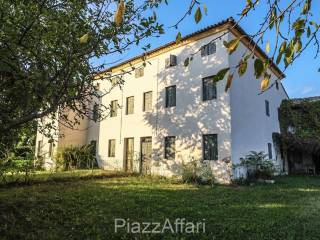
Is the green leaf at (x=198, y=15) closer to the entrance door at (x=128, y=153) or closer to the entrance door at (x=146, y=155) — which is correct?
the entrance door at (x=146, y=155)

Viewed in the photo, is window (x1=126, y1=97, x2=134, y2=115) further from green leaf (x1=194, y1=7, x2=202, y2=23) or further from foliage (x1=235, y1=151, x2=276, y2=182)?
green leaf (x1=194, y1=7, x2=202, y2=23)

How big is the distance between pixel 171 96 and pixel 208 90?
8.82ft

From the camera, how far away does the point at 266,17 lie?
6.39 ft

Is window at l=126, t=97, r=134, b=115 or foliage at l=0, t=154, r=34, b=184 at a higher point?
window at l=126, t=97, r=134, b=115

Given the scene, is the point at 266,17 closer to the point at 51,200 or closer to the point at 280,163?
the point at 51,200

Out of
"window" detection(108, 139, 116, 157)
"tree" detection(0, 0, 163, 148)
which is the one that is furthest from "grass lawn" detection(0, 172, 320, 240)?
"window" detection(108, 139, 116, 157)

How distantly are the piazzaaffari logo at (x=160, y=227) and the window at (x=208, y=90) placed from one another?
9486mm

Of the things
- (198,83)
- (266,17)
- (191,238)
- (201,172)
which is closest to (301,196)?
(201,172)

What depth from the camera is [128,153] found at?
62.7ft

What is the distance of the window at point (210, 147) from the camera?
1448cm

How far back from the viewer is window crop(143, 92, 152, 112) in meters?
18.3

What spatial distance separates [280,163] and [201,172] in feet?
32.1

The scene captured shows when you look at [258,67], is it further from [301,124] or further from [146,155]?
[301,124]

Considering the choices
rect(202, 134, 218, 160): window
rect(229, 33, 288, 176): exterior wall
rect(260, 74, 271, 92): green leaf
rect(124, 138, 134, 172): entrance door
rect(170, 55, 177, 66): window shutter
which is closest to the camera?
rect(260, 74, 271, 92): green leaf
